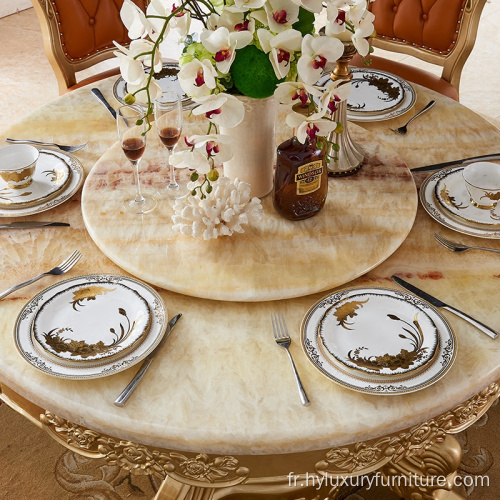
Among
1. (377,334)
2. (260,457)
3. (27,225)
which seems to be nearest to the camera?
(260,457)

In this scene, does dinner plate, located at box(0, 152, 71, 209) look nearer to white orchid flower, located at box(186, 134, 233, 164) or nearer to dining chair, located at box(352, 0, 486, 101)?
white orchid flower, located at box(186, 134, 233, 164)

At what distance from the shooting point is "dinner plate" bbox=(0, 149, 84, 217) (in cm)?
142

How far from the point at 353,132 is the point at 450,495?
946 millimetres

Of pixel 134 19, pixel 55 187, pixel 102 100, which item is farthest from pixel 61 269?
pixel 102 100

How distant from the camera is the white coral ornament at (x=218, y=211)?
1270 mm

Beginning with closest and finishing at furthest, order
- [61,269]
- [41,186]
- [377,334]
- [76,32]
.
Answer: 1. [377,334]
2. [61,269]
3. [41,186]
4. [76,32]

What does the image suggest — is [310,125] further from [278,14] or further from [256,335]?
[256,335]

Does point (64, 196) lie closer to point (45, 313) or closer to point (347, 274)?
point (45, 313)

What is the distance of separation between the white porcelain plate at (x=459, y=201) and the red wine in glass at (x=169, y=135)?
1.91ft

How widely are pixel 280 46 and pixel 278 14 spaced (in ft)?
0.16

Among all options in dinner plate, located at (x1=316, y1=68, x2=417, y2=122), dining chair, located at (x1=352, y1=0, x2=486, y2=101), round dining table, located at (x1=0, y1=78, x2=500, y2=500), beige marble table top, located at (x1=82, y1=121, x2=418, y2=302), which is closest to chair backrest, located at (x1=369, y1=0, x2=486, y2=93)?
dining chair, located at (x1=352, y1=0, x2=486, y2=101)

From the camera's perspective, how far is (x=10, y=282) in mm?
1247

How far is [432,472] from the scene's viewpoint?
1.65 meters

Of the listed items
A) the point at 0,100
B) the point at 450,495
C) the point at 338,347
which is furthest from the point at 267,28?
the point at 0,100
